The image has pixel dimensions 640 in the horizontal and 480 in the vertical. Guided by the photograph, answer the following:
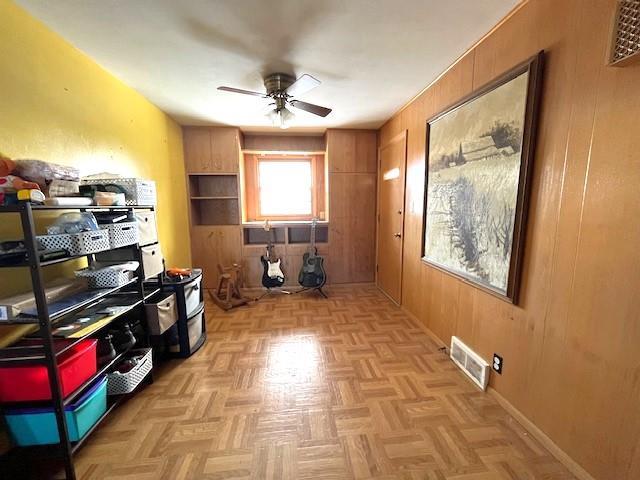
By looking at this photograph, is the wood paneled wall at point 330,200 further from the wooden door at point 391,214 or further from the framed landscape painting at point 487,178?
the framed landscape painting at point 487,178

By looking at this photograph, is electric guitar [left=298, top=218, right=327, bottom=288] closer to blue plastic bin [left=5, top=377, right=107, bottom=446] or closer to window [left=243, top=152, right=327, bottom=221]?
window [left=243, top=152, right=327, bottom=221]

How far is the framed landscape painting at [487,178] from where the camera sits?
1423mm

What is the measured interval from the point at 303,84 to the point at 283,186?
233cm

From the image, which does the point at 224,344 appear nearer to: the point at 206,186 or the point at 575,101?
the point at 206,186

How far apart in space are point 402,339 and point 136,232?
238 cm

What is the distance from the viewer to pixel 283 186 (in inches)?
166

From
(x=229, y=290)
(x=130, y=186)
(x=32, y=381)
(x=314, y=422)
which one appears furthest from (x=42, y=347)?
(x=229, y=290)

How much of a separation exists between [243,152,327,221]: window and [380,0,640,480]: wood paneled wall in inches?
112

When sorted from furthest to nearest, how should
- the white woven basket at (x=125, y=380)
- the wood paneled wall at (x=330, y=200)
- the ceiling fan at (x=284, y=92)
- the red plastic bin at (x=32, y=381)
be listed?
the wood paneled wall at (x=330, y=200)
the ceiling fan at (x=284, y=92)
the white woven basket at (x=125, y=380)
the red plastic bin at (x=32, y=381)

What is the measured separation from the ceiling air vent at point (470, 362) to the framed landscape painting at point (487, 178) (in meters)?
0.52

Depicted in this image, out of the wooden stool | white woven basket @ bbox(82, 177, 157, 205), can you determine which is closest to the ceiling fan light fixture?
white woven basket @ bbox(82, 177, 157, 205)

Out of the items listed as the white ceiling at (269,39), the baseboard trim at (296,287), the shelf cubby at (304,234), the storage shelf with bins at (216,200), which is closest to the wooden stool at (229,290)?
the baseboard trim at (296,287)

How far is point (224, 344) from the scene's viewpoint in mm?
2406

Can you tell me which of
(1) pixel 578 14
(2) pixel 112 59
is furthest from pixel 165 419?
(1) pixel 578 14
